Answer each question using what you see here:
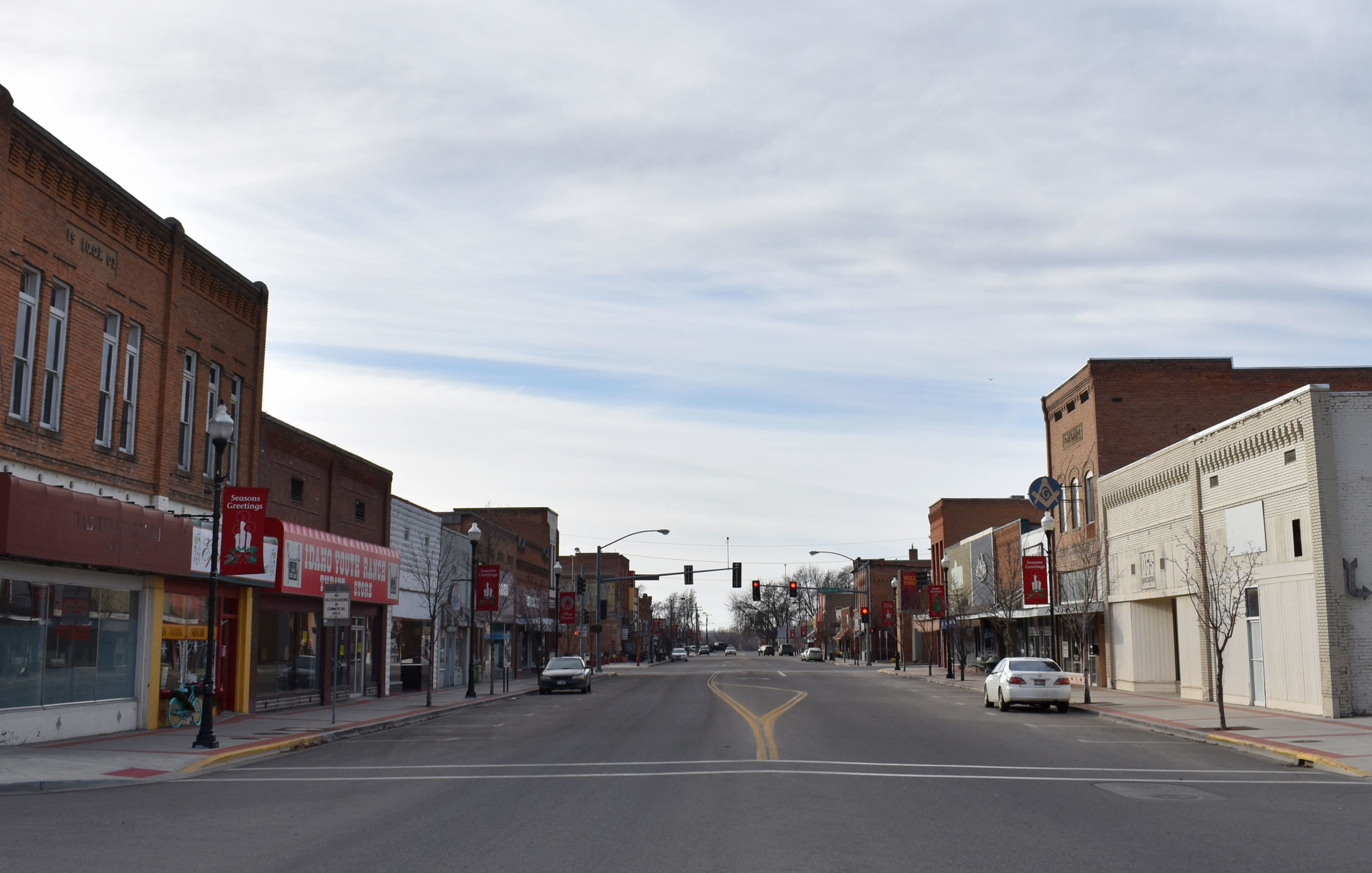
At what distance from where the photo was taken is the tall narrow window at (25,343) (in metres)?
20.4

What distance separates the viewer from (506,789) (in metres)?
15.4

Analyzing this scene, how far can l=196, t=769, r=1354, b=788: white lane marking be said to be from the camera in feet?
53.7

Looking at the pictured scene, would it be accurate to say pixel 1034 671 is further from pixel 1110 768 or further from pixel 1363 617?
pixel 1110 768

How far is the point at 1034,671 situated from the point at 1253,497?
7354 mm

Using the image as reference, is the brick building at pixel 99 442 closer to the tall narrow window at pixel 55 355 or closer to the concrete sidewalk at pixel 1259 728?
the tall narrow window at pixel 55 355

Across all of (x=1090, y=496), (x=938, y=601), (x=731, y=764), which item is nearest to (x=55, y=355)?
(x=731, y=764)

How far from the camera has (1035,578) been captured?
39219 mm

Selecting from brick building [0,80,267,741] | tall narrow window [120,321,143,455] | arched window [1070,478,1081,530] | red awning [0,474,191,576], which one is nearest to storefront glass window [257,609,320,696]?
brick building [0,80,267,741]

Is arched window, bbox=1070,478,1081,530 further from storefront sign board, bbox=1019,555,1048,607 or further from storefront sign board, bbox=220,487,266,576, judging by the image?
storefront sign board, bbox=220,487,266,576

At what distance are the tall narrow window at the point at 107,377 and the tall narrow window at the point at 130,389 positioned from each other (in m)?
0.38

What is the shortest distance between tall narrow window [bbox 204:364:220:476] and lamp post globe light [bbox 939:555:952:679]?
1514 inches

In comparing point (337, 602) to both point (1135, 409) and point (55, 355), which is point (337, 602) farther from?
point (1135, 409)

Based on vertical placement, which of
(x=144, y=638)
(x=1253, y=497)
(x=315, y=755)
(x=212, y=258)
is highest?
(x=212, y=258)

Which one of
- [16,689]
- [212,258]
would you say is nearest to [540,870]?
[16,689]
